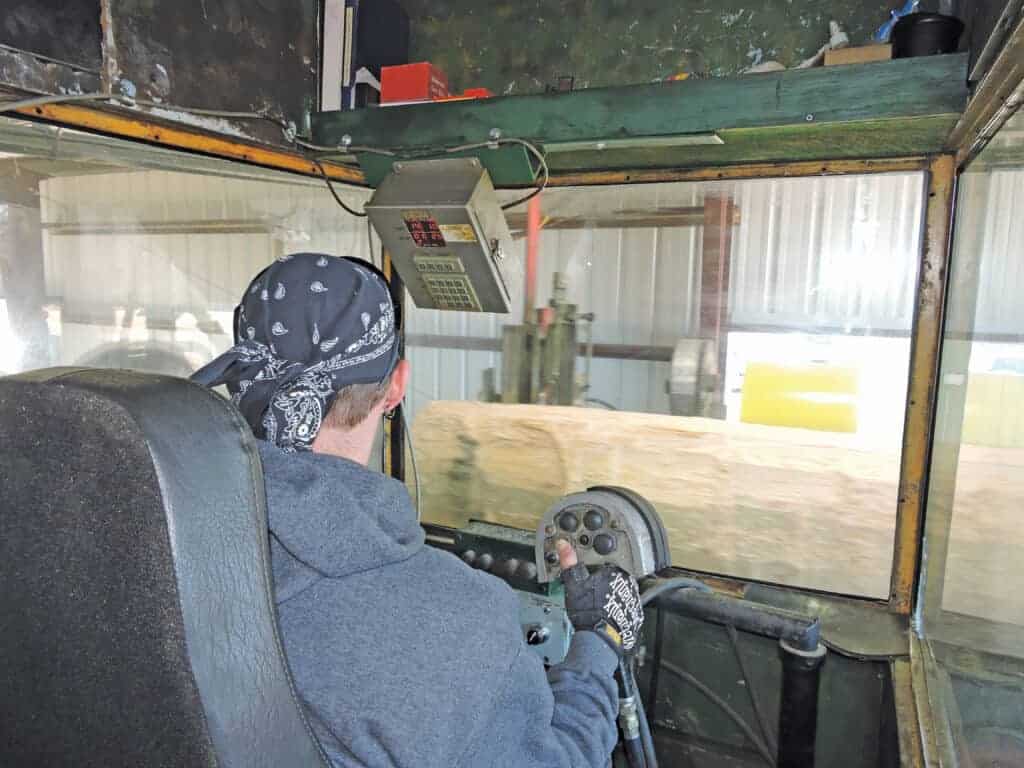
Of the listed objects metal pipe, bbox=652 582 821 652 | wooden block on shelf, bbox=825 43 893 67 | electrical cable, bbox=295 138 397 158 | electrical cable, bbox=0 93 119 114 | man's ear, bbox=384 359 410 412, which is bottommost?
→ metal pipe, bbox=652 582 821 652

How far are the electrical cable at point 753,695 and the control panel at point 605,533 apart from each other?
47cm

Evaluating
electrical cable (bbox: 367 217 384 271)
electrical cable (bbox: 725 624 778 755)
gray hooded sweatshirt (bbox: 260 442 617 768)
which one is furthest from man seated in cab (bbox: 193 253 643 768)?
electrical cable (bbox: 367 217 384 271)

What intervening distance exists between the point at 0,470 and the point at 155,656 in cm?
23

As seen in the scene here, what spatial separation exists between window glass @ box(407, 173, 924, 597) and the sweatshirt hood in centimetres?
130

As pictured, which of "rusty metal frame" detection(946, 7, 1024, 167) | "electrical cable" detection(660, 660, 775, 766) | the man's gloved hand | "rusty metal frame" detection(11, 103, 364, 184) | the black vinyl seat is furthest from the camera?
"electrical cable" detection(660, 660, 775, 766)

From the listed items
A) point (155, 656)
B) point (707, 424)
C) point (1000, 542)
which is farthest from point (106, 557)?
point (707, 424)

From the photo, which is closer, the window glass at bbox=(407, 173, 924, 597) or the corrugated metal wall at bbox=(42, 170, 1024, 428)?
the corrugated metal wall at bbox=(42, 170, 1024, 428)

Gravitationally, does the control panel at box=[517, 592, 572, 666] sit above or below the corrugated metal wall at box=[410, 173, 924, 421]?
below

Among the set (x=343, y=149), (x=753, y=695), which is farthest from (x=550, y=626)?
(x=343, y=149)

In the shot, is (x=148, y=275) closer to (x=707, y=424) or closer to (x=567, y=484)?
(x=567, y=484)

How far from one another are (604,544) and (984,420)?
72 centimetres

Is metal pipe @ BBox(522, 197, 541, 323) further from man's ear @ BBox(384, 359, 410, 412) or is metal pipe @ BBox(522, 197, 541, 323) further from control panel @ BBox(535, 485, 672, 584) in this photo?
man's ear @ BBox(384, 359, 410, 412)

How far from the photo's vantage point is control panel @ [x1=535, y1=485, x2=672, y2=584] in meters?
1.42

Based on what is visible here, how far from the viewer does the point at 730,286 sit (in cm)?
186
